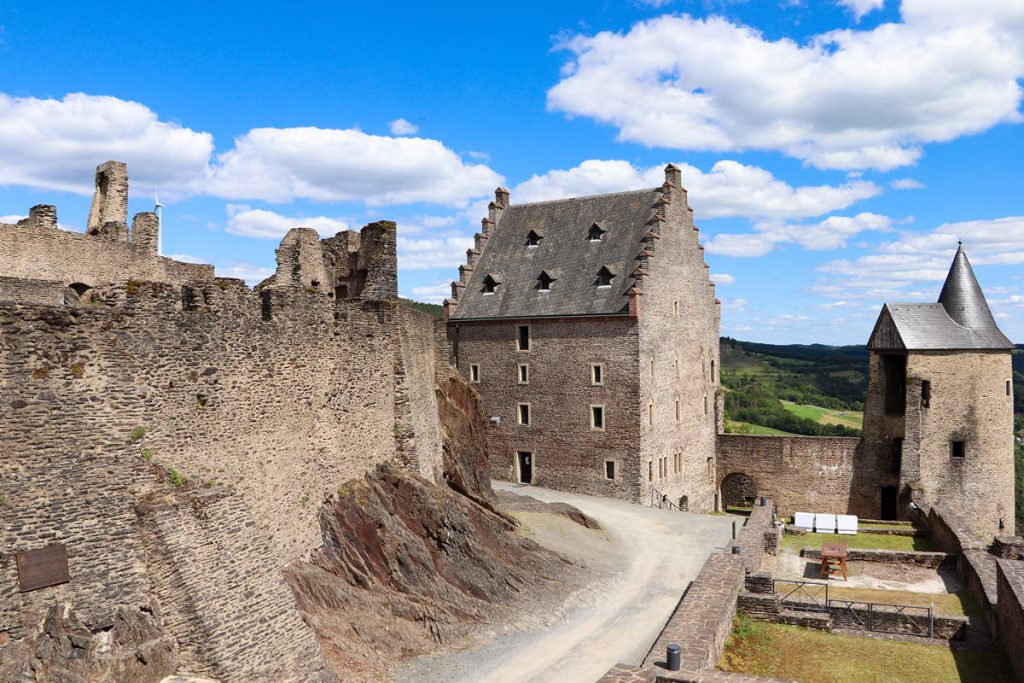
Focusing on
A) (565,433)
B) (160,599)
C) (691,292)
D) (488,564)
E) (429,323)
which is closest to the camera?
(160,599)

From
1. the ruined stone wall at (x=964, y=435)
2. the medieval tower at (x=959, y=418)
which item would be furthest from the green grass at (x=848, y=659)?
the ruined stone wall at (x=964, y=435)

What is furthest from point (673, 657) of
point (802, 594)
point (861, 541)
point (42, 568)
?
point (861, 541)

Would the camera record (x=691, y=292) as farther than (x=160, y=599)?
Yes

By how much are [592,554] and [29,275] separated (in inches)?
786

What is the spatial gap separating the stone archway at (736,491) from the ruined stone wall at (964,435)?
997 cm

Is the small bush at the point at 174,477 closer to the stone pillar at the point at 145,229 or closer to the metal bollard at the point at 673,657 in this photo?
the metal bollard at the point at 673,657

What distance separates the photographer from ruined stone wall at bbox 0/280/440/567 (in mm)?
12312

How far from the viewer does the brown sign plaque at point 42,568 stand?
455 inches

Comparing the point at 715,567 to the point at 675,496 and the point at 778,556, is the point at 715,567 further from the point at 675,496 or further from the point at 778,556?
the point at 675,496

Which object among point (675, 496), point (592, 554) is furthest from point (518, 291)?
point (592, 554)

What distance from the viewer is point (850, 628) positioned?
20.9m

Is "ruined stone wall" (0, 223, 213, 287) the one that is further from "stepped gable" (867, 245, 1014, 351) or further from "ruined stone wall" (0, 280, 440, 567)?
"stepped gable" (867, 245, 1014, 351)

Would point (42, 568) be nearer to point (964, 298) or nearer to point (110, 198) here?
point (110, 198)

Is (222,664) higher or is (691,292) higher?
(691,292)
